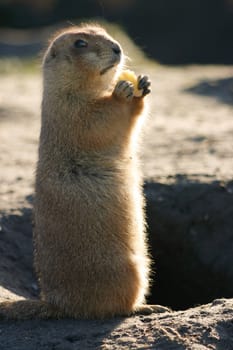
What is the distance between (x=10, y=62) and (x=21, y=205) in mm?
10503

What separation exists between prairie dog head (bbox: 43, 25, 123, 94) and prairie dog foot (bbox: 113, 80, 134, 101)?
0.16m

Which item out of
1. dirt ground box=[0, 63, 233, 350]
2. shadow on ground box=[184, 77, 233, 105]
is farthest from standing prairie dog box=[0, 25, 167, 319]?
shadow on ground box=[184, 77, 233, 105]

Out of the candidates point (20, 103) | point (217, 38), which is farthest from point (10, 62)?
point (217, 38)

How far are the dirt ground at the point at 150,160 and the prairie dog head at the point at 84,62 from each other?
177cm

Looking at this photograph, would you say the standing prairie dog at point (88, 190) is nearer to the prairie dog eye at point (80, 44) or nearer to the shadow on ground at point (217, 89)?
the prairie dog eye at point (80, 44)

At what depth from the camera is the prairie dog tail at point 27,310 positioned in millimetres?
6129

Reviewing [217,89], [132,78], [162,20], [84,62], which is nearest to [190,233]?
[132,78]

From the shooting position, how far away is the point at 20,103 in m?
13.6

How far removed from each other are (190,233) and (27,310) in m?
3.01

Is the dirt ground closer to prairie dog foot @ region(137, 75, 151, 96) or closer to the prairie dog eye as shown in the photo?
prairie dog foot @ region(137, 75, 151, 96)

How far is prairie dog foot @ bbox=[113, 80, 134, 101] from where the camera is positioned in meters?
6.50

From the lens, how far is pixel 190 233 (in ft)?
28.8

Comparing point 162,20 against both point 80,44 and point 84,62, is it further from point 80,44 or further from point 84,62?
point 84,62

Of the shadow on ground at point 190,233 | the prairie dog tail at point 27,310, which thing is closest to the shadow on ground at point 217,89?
the shadow on ground at point 190,233
